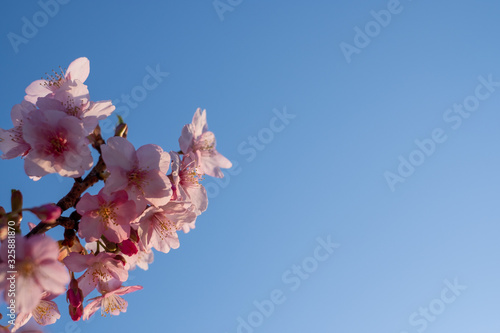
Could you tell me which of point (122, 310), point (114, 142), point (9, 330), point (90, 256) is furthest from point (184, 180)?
point (9, 330)

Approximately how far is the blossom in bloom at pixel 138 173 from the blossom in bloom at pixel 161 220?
8 centimetres

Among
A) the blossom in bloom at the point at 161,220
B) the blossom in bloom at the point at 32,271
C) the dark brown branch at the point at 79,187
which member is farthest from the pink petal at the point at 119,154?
the blossom in bloom at the point at 32,271

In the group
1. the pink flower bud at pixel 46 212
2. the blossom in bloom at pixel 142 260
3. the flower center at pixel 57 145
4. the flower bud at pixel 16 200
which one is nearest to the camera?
the pink flower bud at pixel 46 212

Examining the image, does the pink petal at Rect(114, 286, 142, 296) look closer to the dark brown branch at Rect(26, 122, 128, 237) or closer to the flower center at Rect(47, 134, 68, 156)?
the dark brown branch at Rect(26, 122, 128, 237)

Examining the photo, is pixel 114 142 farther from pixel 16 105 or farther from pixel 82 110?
pixel 16 105

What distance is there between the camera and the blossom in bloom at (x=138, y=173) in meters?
1.58

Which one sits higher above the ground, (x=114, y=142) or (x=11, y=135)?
(x=11, y=135)

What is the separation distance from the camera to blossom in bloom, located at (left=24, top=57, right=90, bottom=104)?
190 centimetres

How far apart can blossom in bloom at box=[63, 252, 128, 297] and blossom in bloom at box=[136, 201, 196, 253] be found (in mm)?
155

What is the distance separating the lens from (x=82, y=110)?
1.73m

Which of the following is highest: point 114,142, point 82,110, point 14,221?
point 82,110

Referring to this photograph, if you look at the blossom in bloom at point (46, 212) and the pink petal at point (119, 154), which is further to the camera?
the pink petal at point (119, 154)

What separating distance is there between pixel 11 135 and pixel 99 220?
58cm

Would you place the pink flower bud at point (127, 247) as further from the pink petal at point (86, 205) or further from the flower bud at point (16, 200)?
the flower bud at point (16, 200)
